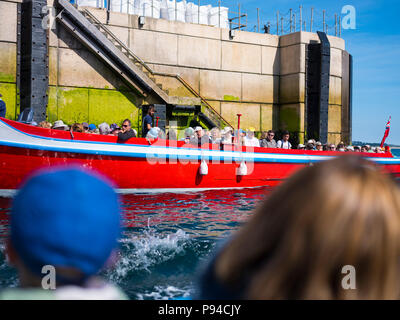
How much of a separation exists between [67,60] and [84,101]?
1.52 m

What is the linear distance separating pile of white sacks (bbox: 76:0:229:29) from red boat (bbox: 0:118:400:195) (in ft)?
29.9

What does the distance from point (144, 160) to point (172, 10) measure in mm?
10479

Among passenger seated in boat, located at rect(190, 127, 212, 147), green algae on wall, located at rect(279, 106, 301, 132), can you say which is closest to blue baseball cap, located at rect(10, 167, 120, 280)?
passenger seated in boat, located at rect(190, 127, 212, 147)

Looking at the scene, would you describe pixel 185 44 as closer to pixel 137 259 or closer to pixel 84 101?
pixel 84 101

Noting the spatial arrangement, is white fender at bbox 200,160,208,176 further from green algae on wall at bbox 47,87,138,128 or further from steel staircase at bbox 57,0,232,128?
green algae on wall at bbox 47,87,138,128

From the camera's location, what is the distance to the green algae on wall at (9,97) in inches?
592

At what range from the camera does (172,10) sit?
1928 centimetres

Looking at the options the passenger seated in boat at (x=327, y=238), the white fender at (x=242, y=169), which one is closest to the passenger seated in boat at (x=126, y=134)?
the white fender at (x=242, y=169)

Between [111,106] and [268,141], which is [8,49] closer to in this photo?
[111,106]

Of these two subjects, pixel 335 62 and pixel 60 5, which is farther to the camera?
pixel 335 62

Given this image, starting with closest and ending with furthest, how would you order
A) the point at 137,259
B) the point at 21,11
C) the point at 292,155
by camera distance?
the point at 137,259 → the point at 292,155 → the point at 21,11

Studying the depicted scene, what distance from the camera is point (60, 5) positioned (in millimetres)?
15539
